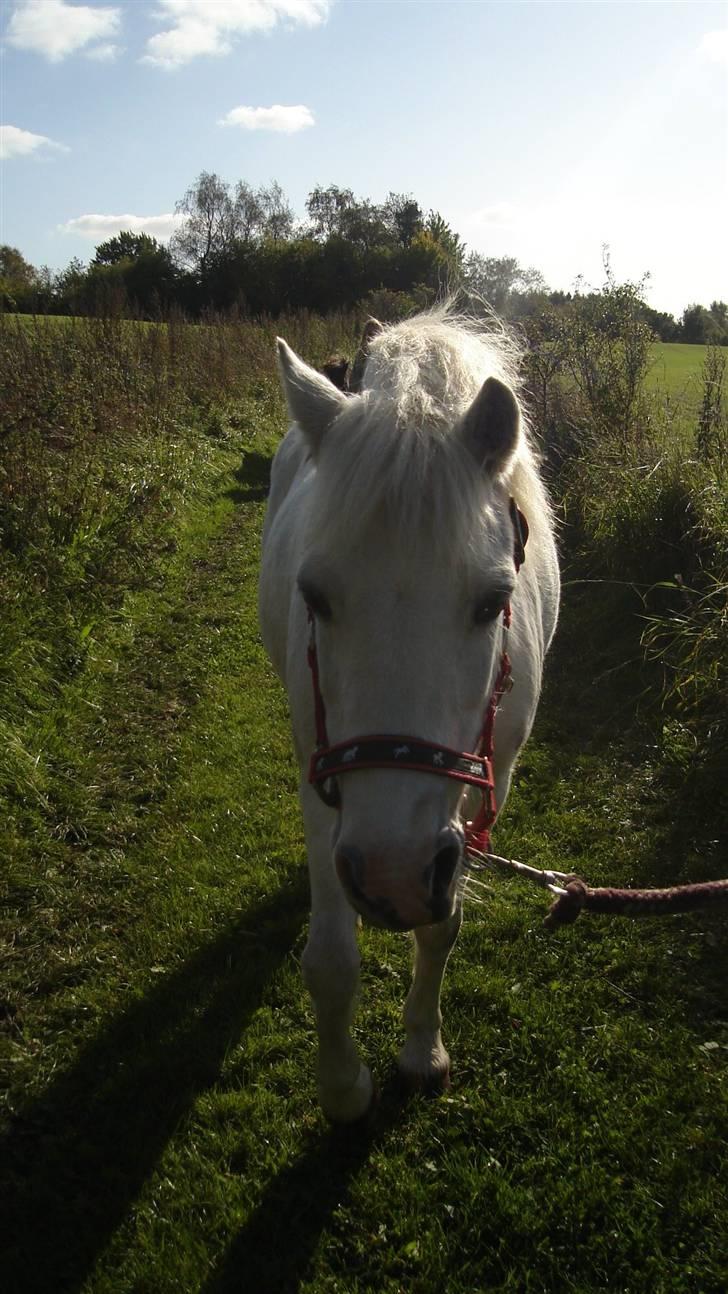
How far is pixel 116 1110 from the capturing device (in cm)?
Result: 265

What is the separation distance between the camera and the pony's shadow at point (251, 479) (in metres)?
11.2

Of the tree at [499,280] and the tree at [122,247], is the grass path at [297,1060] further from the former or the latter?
the tree at [122,247]

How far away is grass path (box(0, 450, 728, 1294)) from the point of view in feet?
7.34

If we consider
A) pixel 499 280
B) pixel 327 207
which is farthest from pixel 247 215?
pixel 499 280

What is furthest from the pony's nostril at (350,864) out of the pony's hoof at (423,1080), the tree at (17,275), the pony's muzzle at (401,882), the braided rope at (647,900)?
the tree at (17,275)

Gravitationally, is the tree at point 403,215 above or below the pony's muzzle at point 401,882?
above

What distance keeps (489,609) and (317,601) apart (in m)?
0.39

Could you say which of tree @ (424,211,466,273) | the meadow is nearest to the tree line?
tree @ (424,211,466,273)

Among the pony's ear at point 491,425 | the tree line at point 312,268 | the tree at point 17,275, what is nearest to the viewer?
the pony's ear at point 491,425

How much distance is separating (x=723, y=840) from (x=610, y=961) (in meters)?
1.07

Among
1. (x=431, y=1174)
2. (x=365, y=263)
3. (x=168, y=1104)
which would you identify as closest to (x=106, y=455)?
(x=168, y=1104)

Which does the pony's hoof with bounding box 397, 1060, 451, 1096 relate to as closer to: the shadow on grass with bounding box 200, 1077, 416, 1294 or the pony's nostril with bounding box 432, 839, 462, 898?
the shadow on grass with bounding box 200, 1077, 416, 1294

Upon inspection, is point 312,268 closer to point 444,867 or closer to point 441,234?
point 441,234

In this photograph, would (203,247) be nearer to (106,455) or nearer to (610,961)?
(106,455)
